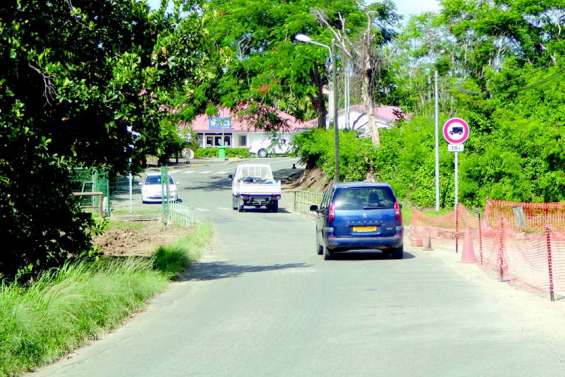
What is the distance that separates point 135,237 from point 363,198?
34.7ft

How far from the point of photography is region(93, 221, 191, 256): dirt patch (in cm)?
2491

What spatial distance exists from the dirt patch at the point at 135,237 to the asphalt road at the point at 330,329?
5.79 metres

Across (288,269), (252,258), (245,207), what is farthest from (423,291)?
(245,207)

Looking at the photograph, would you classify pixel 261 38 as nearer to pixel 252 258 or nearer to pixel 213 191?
pixel 213 191

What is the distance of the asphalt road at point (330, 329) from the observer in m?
8.88

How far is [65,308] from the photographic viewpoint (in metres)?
11.2

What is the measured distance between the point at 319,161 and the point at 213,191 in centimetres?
876

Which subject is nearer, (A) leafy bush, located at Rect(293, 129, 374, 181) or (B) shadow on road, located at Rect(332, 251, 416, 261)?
(B) shadow on road, located at Rect(332, 251, 416, 261)

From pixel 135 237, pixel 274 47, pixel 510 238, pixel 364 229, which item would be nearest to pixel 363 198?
pixel 364 229

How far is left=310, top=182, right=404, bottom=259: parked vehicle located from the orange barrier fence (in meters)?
1.69

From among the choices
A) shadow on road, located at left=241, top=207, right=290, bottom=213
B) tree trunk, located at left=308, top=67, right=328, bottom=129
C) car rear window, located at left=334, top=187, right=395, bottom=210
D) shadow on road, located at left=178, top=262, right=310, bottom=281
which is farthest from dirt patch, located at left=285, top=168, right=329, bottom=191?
shadow on road, located at left=178, top=262, right=310, bottom=281

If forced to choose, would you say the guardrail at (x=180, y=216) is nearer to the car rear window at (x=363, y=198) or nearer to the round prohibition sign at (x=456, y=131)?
the round prohibition sign at (x=456, y=131)

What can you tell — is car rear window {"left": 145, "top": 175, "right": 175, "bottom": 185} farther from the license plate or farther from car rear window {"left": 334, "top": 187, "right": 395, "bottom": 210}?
the license plate

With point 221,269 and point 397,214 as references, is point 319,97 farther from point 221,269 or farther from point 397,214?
point 221,269
